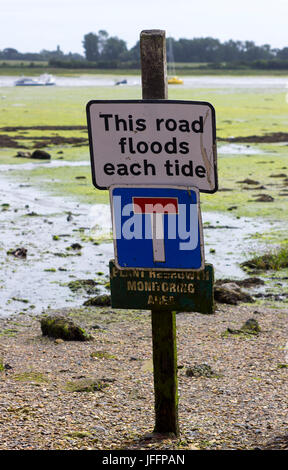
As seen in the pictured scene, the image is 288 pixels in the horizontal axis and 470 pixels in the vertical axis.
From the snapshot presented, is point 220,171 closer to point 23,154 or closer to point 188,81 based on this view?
point 23,154

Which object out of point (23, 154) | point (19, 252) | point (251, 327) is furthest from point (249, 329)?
point (23, 154)

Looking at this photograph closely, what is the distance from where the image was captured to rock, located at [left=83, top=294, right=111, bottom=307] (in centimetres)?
1213

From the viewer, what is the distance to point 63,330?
9.98 metres

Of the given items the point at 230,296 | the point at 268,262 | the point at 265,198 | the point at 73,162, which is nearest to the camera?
the point at 230,296

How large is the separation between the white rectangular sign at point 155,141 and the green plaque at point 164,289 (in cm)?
65

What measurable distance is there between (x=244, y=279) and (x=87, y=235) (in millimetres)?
4584

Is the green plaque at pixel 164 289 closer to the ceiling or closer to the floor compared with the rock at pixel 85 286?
closer to the ceiling

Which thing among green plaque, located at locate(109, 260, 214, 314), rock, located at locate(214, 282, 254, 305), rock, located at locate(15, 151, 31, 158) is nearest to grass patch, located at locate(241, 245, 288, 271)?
rock, located at locate(214, 282, 254, 305)

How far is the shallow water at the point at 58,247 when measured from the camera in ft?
42.2

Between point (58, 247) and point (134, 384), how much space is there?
8212 millimetres

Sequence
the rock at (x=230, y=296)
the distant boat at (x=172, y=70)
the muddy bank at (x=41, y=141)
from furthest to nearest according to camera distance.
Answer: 1. the distant boat at (x=172, y=70)
2. the muddy bank at (x=41, y=141)
3. the rock at (x=230, y=296)

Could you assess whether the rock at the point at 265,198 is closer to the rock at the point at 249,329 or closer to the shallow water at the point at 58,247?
the shallow water at the point at 58,247

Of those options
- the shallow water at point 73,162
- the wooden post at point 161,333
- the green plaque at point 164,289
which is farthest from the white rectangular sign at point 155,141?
the shallow water at point 73,162

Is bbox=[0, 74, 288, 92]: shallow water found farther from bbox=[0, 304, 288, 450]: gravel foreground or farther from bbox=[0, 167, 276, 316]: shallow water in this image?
bbox=[0, 304, 288, 450]: gravel foreground
